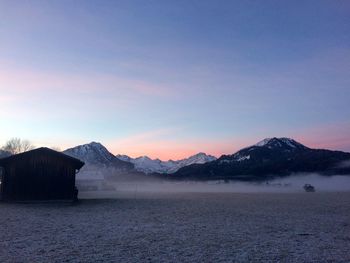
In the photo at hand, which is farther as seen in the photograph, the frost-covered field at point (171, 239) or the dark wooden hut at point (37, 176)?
the dark wooden hut at point (37, 176)

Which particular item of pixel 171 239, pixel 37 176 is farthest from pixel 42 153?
pixel 171 239

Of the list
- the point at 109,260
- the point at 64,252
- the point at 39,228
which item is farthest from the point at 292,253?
the point at 39,228

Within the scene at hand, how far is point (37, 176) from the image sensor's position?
3541cm

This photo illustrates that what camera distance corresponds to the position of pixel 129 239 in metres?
16.3

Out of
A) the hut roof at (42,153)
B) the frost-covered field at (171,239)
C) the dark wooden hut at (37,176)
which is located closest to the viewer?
the frost-covered field at (171,239)

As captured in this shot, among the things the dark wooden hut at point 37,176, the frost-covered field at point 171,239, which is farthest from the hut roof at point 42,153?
the frost-covered field at point 171,239

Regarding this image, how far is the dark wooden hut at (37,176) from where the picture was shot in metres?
35.0

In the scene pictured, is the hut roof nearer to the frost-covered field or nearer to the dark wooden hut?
the dark wooden hut

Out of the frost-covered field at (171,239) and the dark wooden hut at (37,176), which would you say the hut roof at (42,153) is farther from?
the frost-covered field at (171,239)

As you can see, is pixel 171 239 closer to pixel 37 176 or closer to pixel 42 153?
pixel 37 176

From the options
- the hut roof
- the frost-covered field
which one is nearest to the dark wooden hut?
the hut roof

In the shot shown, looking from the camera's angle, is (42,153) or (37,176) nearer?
(37,176)

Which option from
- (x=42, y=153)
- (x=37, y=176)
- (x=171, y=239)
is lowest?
(x=171, y=239)

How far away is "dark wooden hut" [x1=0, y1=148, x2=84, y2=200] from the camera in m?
35.0
